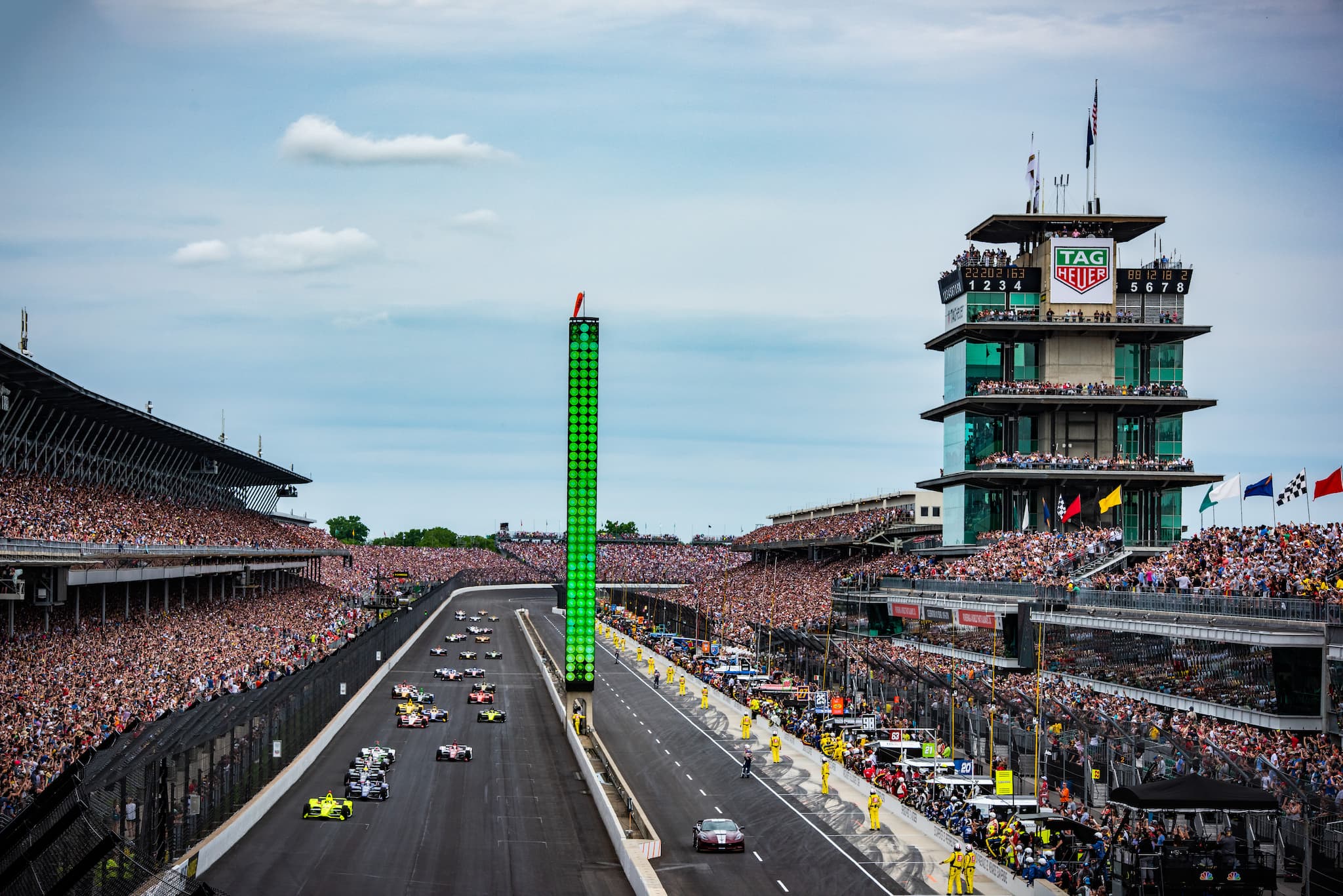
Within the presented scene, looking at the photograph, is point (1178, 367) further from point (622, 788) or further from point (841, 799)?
point (622, 788)

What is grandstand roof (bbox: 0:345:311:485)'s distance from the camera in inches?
2418

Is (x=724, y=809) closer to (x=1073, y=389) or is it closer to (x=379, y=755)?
(x=379, y=755)

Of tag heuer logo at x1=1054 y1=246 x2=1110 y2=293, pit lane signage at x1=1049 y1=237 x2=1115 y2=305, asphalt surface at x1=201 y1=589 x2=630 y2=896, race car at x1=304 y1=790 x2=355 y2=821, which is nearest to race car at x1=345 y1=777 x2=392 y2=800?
asphalt surface at x1=201 y1=589 x2=630 y2=896

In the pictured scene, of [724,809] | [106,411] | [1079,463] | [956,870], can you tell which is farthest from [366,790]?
[1079,463]

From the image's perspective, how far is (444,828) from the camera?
144 feet

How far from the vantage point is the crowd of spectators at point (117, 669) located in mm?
38719

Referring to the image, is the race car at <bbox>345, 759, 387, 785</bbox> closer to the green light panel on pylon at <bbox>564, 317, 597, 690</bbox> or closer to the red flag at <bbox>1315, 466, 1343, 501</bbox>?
the green light panel on pylon at <bbox>564, 317, 597, 690</bbox>

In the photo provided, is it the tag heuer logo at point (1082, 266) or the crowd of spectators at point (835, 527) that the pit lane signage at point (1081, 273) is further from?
the crowd of spectators at point (835, 527)

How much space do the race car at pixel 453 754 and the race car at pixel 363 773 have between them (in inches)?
232

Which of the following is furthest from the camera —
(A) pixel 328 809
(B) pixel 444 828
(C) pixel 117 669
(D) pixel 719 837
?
(C) pixel 117 669

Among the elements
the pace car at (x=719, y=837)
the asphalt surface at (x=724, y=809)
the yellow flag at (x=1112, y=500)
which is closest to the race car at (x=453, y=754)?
the asphalt surface at (x=724, y=809)

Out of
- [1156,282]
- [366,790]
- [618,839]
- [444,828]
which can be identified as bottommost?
[444,828]

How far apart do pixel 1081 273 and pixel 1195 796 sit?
192 ft

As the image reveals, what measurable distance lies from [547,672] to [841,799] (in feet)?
145
